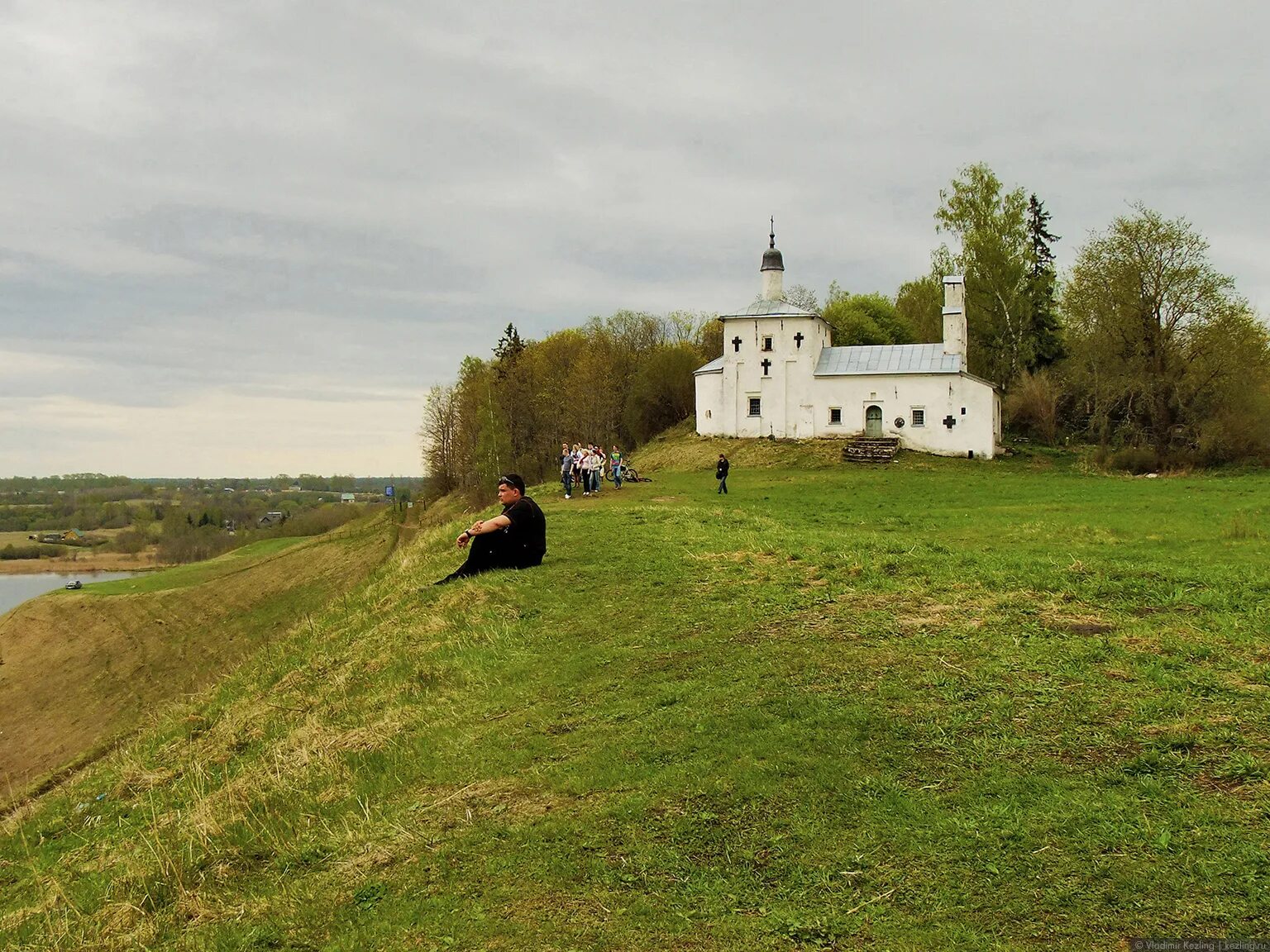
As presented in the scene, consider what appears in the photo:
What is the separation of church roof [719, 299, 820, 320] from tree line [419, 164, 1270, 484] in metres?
11.2

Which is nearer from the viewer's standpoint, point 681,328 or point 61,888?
point 61,888

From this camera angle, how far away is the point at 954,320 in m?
49.1

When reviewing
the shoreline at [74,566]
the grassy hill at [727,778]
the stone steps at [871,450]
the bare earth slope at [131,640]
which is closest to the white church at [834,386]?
the stone steps at [871,450]

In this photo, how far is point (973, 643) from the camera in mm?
8688

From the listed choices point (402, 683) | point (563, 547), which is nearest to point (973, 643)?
point (402, 683)

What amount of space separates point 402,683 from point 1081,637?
7.62 m

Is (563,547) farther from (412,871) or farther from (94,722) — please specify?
(94,722)

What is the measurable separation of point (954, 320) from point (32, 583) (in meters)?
107

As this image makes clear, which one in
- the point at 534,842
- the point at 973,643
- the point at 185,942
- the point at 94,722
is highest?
the point at 973,643

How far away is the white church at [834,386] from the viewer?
47.4 m

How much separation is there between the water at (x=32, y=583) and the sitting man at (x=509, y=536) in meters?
84.8

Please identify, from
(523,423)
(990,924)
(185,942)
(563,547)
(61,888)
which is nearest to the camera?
(990,924)

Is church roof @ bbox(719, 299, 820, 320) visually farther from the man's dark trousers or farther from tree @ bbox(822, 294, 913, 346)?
the man's dark trousers

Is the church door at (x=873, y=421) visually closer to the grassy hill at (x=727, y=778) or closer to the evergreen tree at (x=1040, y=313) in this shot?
the evergreen tree at (x=1040, y=313)
